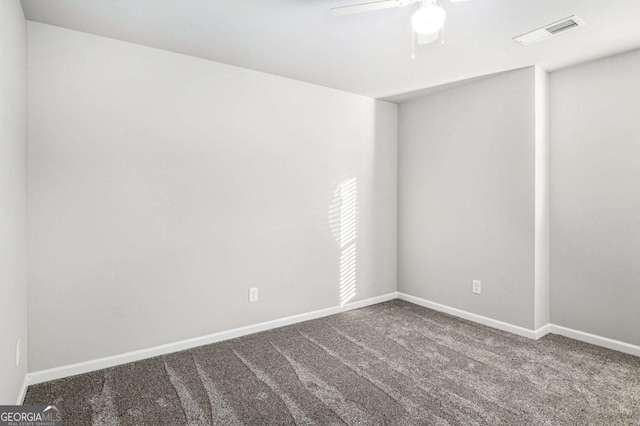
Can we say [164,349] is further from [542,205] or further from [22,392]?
[542,205]

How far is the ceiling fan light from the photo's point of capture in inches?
67.3

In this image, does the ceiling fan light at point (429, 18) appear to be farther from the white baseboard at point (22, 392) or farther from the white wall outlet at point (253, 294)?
the white baseboard at point (22, 392)

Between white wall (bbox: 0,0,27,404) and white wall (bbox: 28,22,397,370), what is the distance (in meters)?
0.13

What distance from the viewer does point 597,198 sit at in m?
2.91

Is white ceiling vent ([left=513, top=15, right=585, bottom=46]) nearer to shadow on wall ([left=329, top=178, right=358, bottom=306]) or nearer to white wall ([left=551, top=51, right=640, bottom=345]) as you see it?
white wall ([left=551, top=51, right=640, bottom=345])

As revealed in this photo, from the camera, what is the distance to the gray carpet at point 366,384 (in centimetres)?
196

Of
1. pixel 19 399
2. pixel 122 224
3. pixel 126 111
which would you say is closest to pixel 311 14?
pixel 126 111

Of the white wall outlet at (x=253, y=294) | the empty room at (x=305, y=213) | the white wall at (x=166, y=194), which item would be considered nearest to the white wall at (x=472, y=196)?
the empty room at (x=305, y=213)

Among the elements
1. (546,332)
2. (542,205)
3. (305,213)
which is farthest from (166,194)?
(546,332)

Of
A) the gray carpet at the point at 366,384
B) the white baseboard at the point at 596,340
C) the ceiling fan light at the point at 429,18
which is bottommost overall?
the gray carpet at the point at 366,384

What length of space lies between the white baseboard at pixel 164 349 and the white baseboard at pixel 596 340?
1.92m

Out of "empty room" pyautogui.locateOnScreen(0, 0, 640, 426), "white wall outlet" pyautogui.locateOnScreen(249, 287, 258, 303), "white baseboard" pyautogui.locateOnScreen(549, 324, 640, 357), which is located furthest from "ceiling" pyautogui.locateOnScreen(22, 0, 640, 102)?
"white baseboard" pyautogui.locateOnScreen(549, 324, 640, 357)

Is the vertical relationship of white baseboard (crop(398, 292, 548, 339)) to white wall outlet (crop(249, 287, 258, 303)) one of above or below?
below

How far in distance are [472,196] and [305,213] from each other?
1.67 metres
